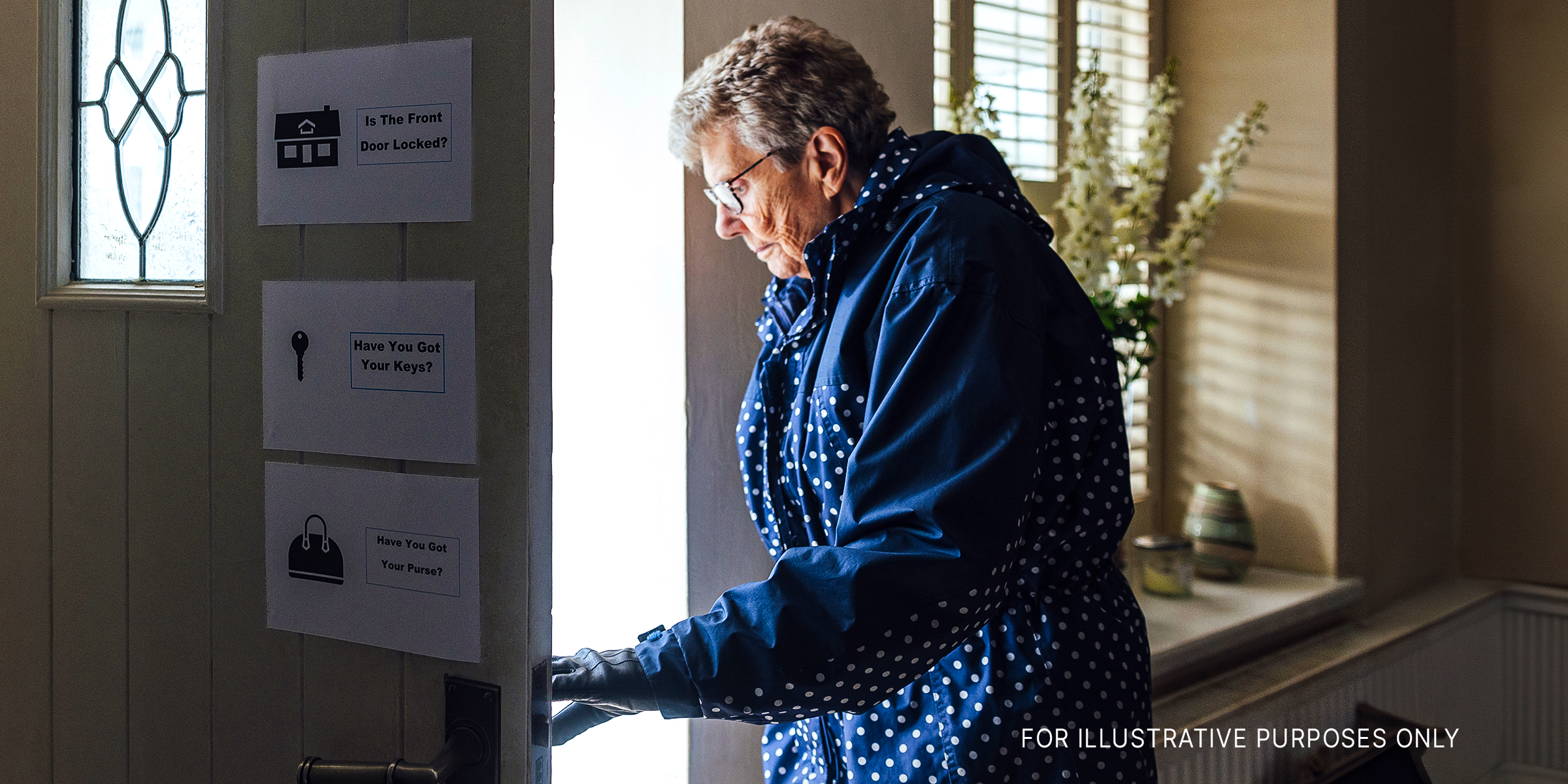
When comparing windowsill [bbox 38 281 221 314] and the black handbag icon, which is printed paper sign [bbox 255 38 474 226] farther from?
the black handbag icon

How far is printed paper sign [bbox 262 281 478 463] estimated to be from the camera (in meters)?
0.85

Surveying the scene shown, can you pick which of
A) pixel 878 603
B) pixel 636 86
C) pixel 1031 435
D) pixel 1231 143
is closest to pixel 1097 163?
pixel 1231 143

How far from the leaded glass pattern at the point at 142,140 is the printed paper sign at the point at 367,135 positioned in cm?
8

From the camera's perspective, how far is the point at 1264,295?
2.57 m

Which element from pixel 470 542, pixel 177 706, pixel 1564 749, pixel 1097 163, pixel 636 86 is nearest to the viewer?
pixel 470 542

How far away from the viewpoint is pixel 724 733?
60.0 inches

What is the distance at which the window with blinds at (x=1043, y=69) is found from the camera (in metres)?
2.05

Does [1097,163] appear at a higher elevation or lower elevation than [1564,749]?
higher

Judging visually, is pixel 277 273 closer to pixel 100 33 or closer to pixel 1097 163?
pixel 100 33

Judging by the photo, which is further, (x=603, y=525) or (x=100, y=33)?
(x=603, y=525)

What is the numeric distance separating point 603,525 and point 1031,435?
824mm

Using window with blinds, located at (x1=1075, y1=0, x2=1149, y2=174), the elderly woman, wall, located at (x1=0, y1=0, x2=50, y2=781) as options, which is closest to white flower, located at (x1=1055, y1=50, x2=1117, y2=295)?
window with blinds, located at (x1=1075, y1=0, x2=1149, y2=174)

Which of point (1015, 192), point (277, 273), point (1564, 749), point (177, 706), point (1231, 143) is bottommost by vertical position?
point (1564, 749)

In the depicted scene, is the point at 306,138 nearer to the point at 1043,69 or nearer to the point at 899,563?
the point at 899,563
